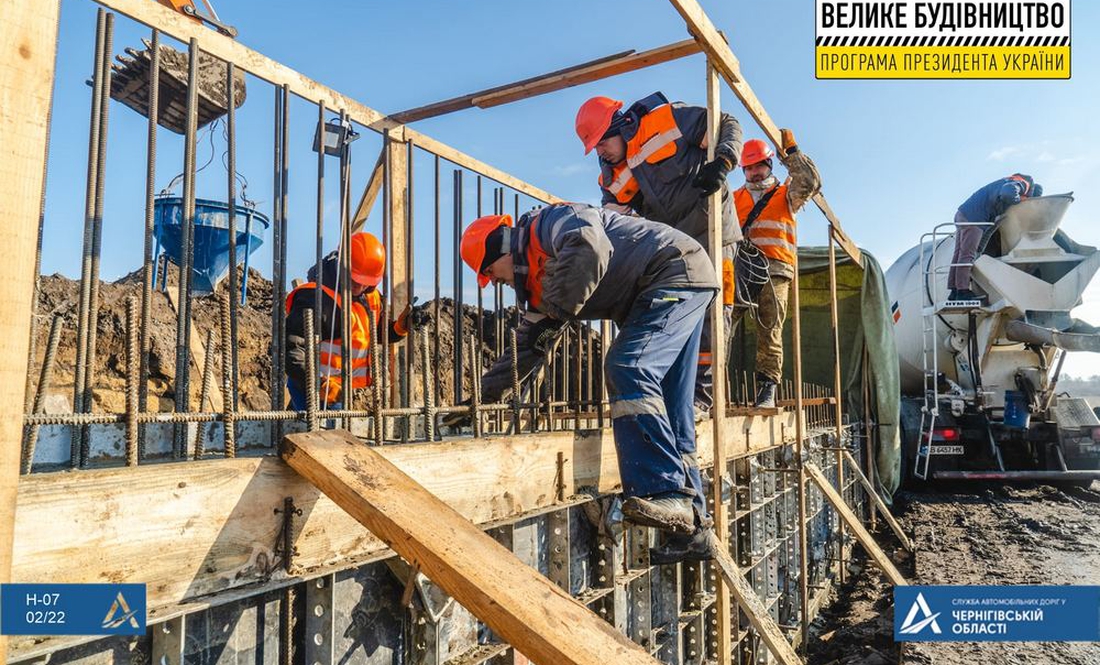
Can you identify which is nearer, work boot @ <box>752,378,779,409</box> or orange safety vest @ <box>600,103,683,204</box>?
orange safety vest @ <box>600,103,683,204</box>

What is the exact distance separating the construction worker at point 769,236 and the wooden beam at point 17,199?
17.4ft

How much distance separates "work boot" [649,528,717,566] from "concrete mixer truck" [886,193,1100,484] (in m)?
8.17

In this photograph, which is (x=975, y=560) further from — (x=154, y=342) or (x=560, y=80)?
(x=154, y=342)

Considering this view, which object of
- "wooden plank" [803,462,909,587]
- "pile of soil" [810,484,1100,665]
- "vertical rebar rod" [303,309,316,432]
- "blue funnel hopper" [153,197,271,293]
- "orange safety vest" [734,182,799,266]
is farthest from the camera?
"orange safety vest" [734,182,799,266]

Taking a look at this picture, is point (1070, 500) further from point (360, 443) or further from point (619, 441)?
point (360, 443)

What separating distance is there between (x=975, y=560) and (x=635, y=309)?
654cm

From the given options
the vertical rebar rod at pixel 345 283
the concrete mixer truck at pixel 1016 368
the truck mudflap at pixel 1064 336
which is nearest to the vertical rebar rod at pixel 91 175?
the vertical rebar rod at pixel 345 283

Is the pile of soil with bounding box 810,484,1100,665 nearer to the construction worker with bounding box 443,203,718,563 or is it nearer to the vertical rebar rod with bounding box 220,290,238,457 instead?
the construction worker with bounding box 443,203,718,563

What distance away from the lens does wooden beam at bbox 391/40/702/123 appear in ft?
12.5

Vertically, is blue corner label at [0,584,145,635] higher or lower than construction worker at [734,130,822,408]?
lower

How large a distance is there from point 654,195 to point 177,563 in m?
3.38

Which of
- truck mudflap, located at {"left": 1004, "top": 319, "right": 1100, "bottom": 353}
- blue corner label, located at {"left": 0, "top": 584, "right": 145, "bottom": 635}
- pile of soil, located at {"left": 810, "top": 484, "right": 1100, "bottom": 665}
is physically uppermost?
truck mudflap, located at {"left": 1004, "top": 319, "right": 1100, "bottom": 353}

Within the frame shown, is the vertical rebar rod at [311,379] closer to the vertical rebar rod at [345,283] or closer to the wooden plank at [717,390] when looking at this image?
the vertical rebar rod at [345,283]

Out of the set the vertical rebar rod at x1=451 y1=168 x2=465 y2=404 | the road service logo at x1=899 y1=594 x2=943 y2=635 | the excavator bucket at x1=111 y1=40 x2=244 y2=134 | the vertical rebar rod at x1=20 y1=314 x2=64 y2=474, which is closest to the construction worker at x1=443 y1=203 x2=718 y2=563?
the vertical rebar rod at x1=451 y1=168 x2=465 y2=404
